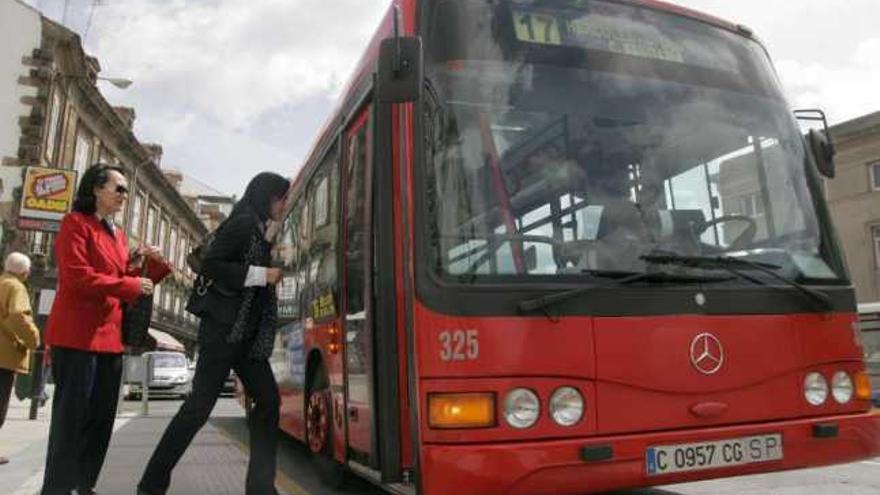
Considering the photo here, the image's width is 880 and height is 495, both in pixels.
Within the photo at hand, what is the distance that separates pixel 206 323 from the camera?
178 inches

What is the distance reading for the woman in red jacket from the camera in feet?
14.1

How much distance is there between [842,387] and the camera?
427cm

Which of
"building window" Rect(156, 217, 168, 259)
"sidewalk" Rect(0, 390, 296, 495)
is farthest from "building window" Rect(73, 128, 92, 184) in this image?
"sidewalk" Rect(0, 390, 296, 495)

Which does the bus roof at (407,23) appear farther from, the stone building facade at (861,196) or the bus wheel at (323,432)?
the stone building facade at (861,196)

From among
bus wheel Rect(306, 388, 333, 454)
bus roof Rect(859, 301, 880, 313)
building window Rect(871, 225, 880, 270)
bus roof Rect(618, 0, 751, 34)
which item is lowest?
bus wheel Rect(306, 388, 333, 454)

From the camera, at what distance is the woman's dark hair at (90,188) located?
4.61 m

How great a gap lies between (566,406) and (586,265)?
68cm

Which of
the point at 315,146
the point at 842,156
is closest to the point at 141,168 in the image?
the point at 842,156

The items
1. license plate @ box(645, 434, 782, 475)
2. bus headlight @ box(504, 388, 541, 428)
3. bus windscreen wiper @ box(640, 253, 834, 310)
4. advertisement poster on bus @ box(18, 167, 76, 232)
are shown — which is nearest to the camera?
bus headlight @ box(504, 388, 541, 428)

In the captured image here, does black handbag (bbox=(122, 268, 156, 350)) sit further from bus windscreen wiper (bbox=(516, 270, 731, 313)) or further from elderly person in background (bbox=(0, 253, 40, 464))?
elderly person in background (bbox=(0, 253, 40, 464))

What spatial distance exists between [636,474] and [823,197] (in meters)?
2.08

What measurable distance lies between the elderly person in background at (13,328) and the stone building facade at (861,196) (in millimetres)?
32292

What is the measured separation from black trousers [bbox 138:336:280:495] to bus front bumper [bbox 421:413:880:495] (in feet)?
4.24

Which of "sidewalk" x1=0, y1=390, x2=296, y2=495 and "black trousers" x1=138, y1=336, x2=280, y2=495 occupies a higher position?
"black trousers" x1=138, y1=336, x2=280, y2=495
